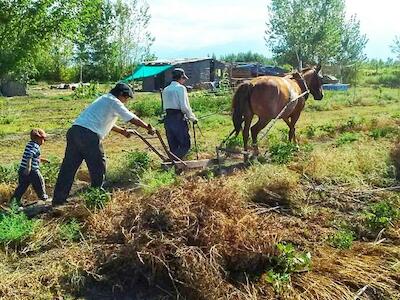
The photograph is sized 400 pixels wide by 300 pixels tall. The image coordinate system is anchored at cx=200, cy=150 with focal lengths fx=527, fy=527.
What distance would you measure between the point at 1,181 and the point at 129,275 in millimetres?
3862

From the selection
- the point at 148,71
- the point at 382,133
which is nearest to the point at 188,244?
the point at 382,133

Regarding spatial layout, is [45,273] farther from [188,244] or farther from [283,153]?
[283,153]

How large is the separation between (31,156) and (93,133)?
1.04 m

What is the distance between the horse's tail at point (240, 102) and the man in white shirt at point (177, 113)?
126cm

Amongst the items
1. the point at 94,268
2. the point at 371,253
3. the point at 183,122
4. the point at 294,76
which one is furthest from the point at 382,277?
the point at 294,76

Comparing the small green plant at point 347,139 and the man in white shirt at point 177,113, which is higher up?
the man in white shirt at point 177,113

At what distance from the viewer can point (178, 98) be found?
900cm

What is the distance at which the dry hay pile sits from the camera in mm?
5117

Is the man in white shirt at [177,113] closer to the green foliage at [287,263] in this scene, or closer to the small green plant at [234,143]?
the small green plant at [234,143]

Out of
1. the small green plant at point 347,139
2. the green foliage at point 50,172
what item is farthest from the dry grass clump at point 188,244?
the small green plant at point 347,139

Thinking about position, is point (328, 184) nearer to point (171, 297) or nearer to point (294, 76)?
point (171, 297)

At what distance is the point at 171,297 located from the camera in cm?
509

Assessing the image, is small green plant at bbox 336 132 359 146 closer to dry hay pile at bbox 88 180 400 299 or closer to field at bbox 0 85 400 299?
field at bbox 0 85 400 299

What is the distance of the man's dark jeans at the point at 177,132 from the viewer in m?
9.16
